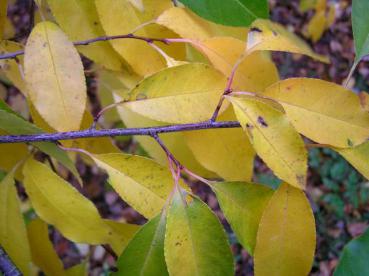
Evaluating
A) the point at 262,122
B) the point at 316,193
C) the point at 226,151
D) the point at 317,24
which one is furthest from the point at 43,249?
the point at 317,24

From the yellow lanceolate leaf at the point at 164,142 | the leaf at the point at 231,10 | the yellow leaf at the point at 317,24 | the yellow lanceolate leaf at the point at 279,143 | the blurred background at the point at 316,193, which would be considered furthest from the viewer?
the yellow leaf at the point at 317,24

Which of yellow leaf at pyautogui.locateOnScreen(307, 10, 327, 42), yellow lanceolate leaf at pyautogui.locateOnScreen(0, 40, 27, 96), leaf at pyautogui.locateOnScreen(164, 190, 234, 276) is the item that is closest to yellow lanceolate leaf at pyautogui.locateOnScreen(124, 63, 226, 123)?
leaf at pyautogui.locateOnScreen(164, 190, 234, 276)

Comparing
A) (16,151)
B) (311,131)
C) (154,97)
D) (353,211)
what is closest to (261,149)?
(311,131)

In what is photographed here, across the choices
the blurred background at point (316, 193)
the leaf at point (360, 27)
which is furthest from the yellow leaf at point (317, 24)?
the leaf at point (360, 27)

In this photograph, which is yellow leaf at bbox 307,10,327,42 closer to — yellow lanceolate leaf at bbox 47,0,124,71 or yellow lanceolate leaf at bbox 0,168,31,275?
yellow lanceolate leaf at bbox 47,0,124,71

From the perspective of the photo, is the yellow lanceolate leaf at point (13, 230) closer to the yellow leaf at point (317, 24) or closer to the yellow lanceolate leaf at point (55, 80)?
the yellow lanceolate leaf at point (55, 80)

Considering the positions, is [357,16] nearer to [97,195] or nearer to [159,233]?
[159,233]
